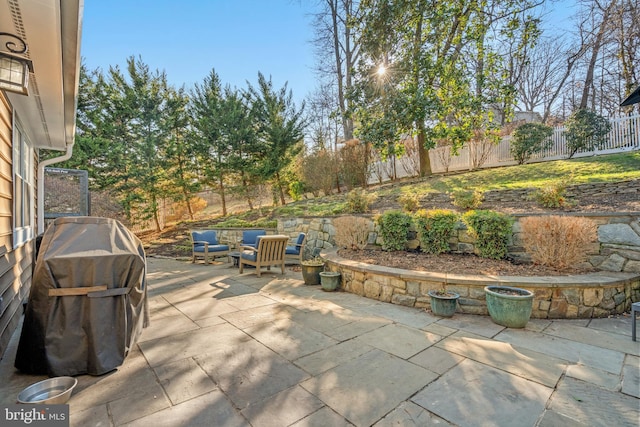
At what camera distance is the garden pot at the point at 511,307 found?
2967 millimetres

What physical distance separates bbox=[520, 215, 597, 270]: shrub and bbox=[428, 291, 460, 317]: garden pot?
151cm

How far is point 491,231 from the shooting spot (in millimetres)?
4359

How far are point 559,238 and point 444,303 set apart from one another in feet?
6.05

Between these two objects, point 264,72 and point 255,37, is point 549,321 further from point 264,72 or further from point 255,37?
point 264,72

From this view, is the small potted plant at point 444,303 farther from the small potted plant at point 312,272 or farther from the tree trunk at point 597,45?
the tree trunk at point 597,45

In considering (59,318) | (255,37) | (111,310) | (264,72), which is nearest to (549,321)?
(111,310)

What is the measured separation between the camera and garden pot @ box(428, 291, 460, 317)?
3330 mm

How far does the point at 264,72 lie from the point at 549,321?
41.0 feet

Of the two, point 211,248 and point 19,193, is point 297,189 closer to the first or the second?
point 211,248

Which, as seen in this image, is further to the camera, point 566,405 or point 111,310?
point 111,310

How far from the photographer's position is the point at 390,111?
686 cm

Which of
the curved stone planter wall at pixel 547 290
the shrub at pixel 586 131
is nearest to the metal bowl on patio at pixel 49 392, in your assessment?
the curved stone planter wall at pixel 547 290

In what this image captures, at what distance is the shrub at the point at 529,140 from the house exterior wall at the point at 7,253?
39.4ft

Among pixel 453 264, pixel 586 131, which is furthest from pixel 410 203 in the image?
pixel 586 131
